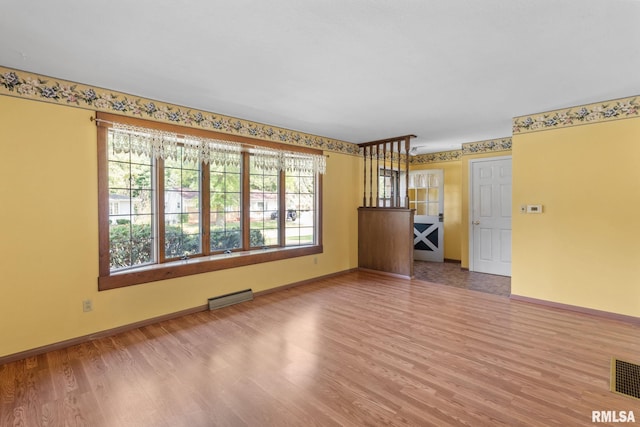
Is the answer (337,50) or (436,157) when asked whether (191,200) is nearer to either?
(337,50)

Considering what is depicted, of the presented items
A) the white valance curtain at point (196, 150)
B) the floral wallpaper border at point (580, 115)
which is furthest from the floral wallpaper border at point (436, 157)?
the white valance curtain at point (196, 150)

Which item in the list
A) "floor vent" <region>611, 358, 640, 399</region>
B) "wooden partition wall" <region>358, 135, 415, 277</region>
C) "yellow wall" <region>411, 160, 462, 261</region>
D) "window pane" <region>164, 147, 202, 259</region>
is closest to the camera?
"floor vent" <region>611, 358, 640, 399</region>

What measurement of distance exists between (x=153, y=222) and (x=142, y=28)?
2.20 meters

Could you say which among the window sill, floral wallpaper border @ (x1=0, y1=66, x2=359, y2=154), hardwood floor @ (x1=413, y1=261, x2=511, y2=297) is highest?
floral wallpaper border @ (x1=0, y1=66, x2=359, y2=154)

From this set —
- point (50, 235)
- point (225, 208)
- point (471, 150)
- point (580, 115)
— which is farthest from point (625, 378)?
point (50, 235)

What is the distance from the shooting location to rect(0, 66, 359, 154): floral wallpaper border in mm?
2602

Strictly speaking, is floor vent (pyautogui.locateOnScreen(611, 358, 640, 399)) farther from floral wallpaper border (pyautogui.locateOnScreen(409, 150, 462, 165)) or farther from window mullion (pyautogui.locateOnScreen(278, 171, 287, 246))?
floral wallpaper border (pyautogui.locateOnScreen(409, 150, 462, 165))

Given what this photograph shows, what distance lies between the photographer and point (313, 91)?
3.07 metres

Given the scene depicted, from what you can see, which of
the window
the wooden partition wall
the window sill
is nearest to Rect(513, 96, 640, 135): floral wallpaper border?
the wooden partition wall

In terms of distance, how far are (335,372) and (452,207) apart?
532 cm

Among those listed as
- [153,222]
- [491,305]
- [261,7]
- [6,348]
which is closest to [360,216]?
[491,305]

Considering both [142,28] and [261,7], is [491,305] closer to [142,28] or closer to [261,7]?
[261,7]

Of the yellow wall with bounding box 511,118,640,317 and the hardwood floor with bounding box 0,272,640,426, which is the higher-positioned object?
the yellow wall with bounding box 511,118,640,317

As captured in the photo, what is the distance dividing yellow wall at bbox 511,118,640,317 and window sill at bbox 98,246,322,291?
3.28m
